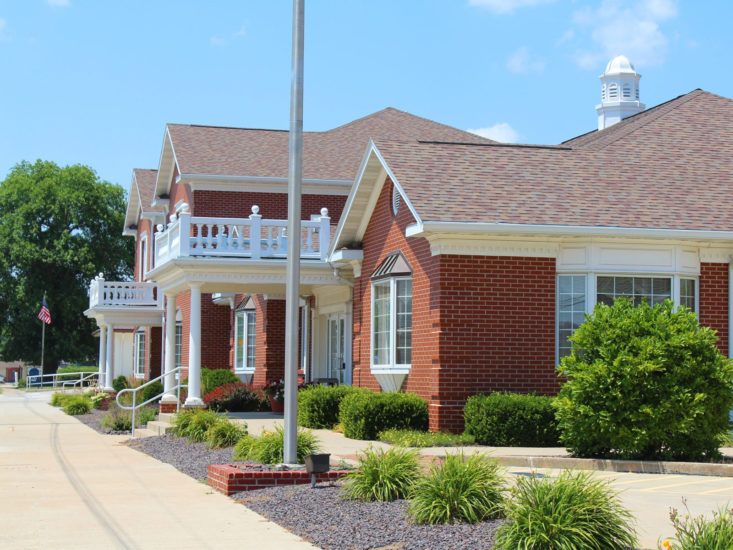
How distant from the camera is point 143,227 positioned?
45.5m

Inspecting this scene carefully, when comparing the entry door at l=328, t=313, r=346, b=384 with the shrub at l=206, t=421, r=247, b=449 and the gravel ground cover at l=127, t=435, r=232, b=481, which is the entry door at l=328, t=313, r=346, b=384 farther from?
the shrub at l=206, t=421, r=247, b=449

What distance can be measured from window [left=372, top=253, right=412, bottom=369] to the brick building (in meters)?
0.04

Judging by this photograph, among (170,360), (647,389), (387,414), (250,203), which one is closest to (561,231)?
(387,414)

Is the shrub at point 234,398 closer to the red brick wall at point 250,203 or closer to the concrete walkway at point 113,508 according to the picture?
the red brick wall at point 250,203

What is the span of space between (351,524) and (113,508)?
10.6ft

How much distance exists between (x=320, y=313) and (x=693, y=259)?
1104cm

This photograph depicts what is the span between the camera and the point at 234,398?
28.6 m

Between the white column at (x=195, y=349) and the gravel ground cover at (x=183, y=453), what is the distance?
2.08 meters

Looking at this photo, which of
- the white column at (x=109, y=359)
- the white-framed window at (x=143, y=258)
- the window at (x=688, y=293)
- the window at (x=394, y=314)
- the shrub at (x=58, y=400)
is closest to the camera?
the window at (x=688, y=293)

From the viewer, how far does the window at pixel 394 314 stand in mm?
20891

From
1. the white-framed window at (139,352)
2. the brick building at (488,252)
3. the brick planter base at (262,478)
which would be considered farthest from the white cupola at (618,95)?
the white-framed window at (139,352)

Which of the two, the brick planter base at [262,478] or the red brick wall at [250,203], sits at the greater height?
the red brick wall at [250,203]

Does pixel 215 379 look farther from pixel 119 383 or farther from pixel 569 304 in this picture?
pixel 119 383

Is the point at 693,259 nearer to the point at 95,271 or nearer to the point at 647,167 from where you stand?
the point at 647,167
